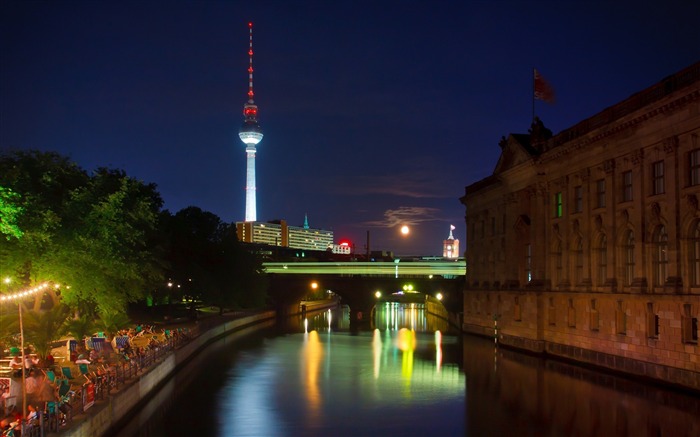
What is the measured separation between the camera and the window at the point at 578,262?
56.7 meters

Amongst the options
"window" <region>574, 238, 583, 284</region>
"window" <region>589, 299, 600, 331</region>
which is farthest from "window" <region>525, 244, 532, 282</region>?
"window" <region>589, 299, 600, 331</region>

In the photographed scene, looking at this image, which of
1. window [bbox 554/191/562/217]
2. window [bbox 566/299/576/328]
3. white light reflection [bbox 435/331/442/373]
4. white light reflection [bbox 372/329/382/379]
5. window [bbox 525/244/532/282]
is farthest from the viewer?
window [bbox 525/244/532/282]

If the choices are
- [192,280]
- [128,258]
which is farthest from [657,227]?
[192,280]

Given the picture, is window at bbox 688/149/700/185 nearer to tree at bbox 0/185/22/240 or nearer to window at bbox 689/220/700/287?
window at bbox 689/220/700/287

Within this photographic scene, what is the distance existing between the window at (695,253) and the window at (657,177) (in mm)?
4306

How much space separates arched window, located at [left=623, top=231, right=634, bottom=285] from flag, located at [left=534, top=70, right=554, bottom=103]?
2048 cm

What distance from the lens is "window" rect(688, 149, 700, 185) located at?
1614 inches

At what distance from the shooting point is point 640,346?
149 feet

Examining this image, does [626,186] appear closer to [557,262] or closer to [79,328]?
[557,262]

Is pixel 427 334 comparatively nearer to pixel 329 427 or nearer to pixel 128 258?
pixel 128 258

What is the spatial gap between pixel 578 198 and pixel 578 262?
15.5 feet

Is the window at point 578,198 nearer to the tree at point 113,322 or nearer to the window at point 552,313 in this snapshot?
the window at point 552,313

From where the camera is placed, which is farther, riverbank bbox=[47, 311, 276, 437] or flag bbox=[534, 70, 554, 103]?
flag bbox=[534, 70, 554, 103]

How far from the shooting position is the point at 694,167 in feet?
135
